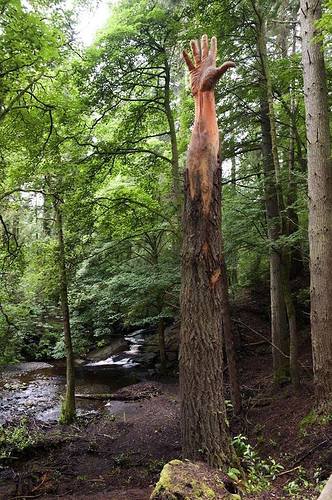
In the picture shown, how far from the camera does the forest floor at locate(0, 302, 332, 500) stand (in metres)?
5.18

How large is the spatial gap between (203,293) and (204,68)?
252 cm

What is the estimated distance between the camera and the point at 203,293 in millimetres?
4090

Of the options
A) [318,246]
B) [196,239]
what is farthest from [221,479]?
[318,246]

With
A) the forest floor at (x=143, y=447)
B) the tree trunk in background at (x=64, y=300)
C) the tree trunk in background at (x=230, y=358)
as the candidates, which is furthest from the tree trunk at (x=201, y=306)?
the tree trunk in background at (x=64, y=300)

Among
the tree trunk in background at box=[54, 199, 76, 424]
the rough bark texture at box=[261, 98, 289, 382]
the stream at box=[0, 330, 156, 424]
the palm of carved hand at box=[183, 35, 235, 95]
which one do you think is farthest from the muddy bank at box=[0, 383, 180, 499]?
the palm of carved hand at box=[183, 35, 235, 95]

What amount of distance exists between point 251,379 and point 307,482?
7.20m

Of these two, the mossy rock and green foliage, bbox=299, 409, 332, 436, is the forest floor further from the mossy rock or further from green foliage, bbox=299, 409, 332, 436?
the mossy rock

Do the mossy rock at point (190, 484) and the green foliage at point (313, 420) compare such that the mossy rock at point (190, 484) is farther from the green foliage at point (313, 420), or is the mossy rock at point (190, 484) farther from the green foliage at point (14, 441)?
the green foliage at point (14, 441)

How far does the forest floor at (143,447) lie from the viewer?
5.18 meters

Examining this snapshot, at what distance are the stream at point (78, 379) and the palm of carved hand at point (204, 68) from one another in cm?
986

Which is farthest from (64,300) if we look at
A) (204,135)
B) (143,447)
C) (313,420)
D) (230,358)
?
(204,135)

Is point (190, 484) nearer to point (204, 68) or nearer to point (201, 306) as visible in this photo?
point (201, 306)

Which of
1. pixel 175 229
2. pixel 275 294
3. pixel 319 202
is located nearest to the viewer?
pixel 319 202

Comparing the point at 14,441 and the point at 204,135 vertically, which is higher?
the point at 204,135
